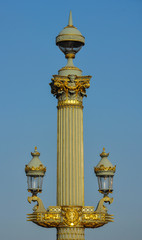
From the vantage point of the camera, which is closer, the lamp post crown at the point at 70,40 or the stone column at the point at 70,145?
the stone column at the point at 70,145

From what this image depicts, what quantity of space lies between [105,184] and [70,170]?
1.86 metres

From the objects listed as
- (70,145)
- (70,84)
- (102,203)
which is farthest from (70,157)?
(70,84)

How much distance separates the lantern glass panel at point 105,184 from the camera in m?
35.8

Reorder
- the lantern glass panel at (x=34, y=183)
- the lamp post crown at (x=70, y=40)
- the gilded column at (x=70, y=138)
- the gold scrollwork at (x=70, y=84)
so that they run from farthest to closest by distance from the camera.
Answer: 1. the lamp post crown at (x=70, y=40)
2. the gold scrollwork at (x=70, y=84)
3. the lantern glass panel at (x=34, y=183)
4. the gilded column at (x=70, y=138)

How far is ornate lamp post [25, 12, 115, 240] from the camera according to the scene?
1388 inches

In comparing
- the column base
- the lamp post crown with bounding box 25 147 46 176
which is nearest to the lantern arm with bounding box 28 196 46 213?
the lamp post crown with bounding box 25 147 46 176

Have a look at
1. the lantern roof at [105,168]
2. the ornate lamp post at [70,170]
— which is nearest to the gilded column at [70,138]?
the ornate lamp post at [70,170]

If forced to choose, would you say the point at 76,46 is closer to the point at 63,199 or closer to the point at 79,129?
the point at 79,129

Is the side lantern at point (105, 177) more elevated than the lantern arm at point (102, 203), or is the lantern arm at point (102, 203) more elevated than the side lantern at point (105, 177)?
the side lantern at point (105, 177)

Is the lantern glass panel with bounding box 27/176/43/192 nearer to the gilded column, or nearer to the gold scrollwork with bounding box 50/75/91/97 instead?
the gilded column

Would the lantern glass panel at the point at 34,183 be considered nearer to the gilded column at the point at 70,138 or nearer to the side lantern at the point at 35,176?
the side lantern at the point at 35,176

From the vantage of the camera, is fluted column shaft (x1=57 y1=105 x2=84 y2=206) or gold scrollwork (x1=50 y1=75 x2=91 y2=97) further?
gold scrollwork (x1=50 y1=75 x2=91 y2=97)

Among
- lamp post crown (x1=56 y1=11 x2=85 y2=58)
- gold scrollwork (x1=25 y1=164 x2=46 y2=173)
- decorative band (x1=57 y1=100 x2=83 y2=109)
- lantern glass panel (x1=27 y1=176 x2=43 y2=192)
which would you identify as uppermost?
lamp post crown (x1=56 y1=11 x2=85 y2=58)

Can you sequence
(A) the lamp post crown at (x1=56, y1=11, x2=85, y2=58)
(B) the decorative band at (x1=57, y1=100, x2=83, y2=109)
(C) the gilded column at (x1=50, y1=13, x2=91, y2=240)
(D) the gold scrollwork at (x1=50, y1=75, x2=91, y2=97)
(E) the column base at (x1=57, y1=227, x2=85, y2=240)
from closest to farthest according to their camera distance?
(E) the column base at (x1=57, y1=227, x2=85, y2=240), (C) the gilded column at (x1=50, y1=13, x2=91, y2=240), (D) the gold scrollwork at (x1=50, y1=75, x2=91, y2=97), (B) the decorative band at (x1=57, y1=100, x2=83, y2=109), (A) the lamp post crown at (x1=56, y1=11, x2=85, y2=58)
